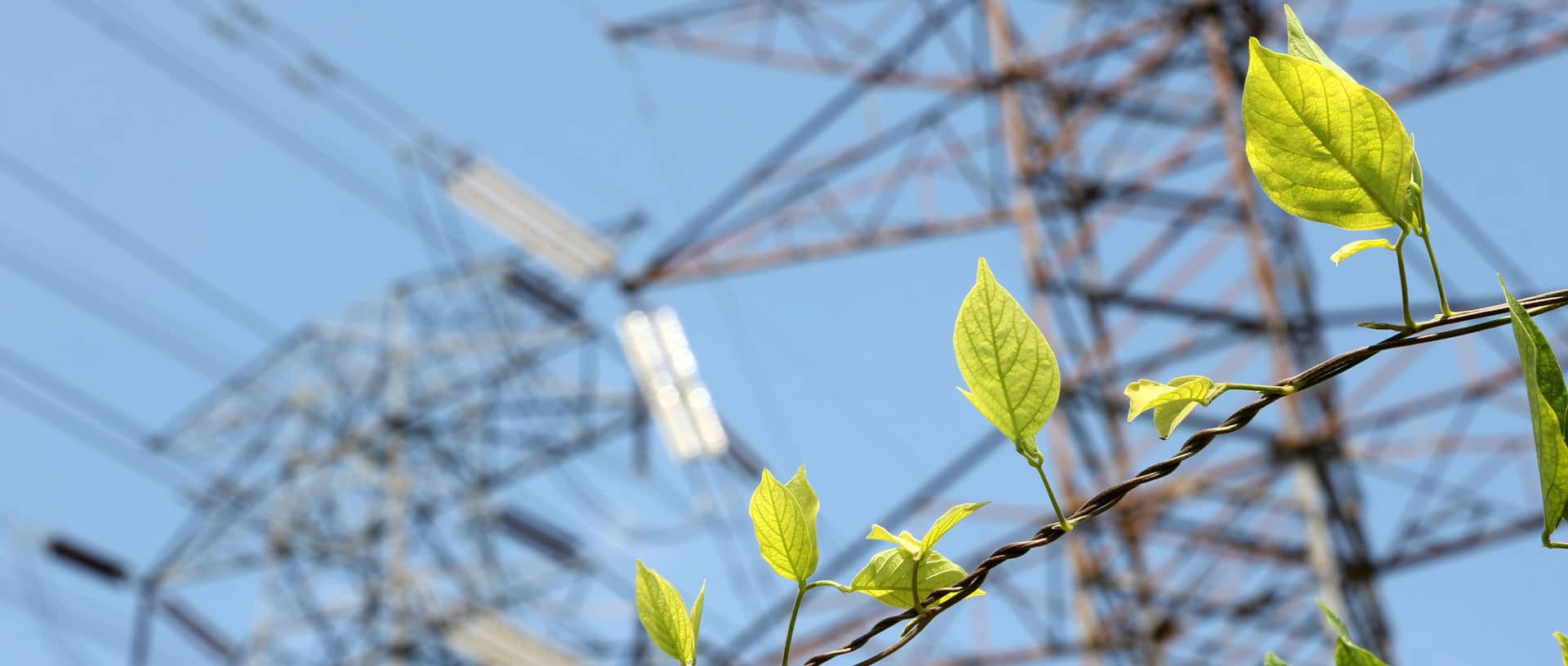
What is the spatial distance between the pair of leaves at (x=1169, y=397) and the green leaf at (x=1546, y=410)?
8 centimetres

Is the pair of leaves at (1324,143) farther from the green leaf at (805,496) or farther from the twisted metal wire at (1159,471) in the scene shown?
the green leaf at (805,496)

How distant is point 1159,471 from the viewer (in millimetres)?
418

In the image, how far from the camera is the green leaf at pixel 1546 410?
381 millimetres

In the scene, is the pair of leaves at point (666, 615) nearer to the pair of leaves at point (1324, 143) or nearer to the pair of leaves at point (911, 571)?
the pair of leaves at point (911, 571)

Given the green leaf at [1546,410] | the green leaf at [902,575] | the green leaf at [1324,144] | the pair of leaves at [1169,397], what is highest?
the green leaf at [1324,144]

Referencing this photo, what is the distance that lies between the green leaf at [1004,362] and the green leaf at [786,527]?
0.19 feet

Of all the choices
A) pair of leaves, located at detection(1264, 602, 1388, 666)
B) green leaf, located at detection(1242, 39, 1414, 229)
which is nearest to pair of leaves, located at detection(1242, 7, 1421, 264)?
green leaf, located at detection(1242, 39, 1414, 229)

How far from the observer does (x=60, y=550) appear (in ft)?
26.9

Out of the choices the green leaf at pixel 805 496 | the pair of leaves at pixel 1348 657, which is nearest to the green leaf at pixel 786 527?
the green leaf at pixel 805 496

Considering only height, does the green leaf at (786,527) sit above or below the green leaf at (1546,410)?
above

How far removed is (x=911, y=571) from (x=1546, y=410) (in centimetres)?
17

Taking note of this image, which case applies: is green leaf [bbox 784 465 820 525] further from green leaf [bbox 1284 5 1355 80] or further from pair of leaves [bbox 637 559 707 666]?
green leaf [bbox 1284 5 1355 80]

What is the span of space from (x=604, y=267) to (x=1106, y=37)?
420 centimetres

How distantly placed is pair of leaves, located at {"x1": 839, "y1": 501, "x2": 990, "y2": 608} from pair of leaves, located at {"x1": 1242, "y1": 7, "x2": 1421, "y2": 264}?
0.13 meters
